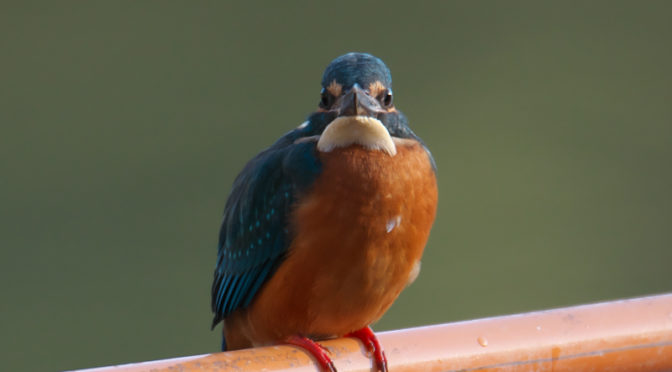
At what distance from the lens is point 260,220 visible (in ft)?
4.78

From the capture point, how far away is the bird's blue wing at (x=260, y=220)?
1387mm

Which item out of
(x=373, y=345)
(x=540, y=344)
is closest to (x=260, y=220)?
(x=373, y=345)

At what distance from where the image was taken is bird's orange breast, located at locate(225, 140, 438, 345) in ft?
4.34

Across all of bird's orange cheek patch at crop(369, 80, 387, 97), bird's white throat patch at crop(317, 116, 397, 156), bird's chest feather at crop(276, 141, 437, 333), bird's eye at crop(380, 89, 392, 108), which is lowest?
bird's chest feather at crop(276, 141, 437, 333)

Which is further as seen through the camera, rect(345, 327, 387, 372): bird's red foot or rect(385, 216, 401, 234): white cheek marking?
rect(385, 216, 401, 234): white cheek marking

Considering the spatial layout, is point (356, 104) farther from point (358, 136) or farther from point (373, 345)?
point (373, 345)

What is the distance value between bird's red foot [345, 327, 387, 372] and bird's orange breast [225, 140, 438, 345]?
3 cm

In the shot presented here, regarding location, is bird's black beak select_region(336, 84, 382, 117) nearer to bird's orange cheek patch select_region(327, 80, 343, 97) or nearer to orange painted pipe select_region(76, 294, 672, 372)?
bird's orange cheek patch select_region(327, 80, 343, 97)

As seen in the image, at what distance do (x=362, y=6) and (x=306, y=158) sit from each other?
2.75m

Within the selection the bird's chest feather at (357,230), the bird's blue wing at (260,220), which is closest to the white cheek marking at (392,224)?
the bird's chest feather at (357,230)

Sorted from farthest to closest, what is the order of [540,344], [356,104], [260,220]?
[260,220], [356,104], [540,344]

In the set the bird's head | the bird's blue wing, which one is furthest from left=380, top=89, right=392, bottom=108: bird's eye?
the bird's blue wing

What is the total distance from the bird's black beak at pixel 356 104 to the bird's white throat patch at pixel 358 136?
0.02 meters

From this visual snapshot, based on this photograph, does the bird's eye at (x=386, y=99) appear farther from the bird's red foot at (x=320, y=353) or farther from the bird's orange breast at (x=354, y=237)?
the bird's red foot at (x=320, y=353)
